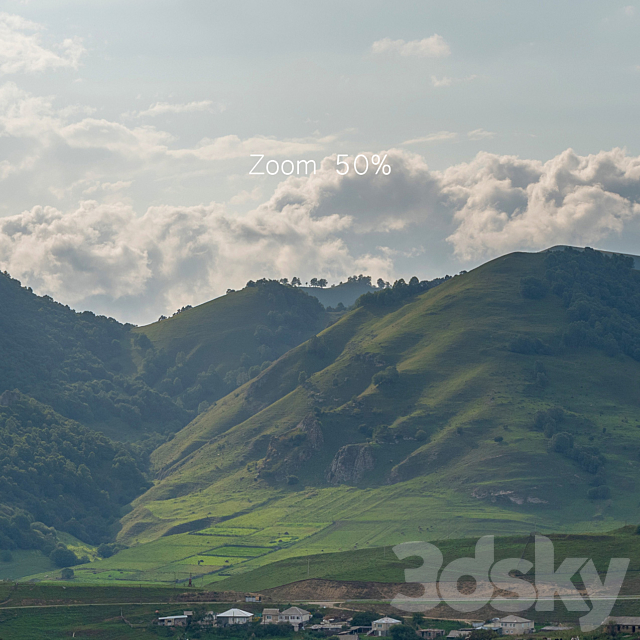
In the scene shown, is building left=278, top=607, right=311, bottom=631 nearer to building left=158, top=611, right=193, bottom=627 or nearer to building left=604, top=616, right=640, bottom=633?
building left=158, top=611, right=193, bottom=627

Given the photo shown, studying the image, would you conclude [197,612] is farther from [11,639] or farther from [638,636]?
[638,636]

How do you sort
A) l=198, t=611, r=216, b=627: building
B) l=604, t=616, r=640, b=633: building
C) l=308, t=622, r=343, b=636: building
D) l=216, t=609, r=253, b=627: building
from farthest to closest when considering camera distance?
l=198, t=611, r=216, b=627: building → l=216, t=609, r=253, b=627: building → l=308, t=622, r=343, b=636: building → l=604, t=616, r=640, b=633: building

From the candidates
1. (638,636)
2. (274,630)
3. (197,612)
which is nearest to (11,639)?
Result: (197,612)

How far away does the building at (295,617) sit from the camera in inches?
7623

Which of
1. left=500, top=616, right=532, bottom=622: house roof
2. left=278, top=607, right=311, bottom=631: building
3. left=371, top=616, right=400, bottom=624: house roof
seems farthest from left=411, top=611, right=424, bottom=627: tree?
left=278, top=607, right=311, bottom=631: building

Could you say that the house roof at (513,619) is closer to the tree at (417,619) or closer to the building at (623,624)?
the building at (623,624)

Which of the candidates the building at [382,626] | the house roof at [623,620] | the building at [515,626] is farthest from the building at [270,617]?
the house roof at [623,620]

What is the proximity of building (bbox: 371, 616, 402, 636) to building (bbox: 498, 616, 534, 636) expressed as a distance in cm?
1888

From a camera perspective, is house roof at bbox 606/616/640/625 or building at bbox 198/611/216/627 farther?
building at bbox 198/611/216/627

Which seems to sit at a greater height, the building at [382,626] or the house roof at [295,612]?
the house roof at [295,612]

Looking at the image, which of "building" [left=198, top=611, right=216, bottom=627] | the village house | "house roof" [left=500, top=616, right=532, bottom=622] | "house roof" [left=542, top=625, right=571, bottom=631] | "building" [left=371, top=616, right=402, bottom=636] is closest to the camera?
"house roof" [left=542, top=625, right=571, bottom=631]

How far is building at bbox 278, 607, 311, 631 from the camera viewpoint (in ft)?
635

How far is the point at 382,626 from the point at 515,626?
2366 centimetres

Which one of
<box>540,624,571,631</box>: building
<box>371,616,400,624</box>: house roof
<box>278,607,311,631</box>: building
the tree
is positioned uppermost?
<box>278,607,311,631</box>: building
